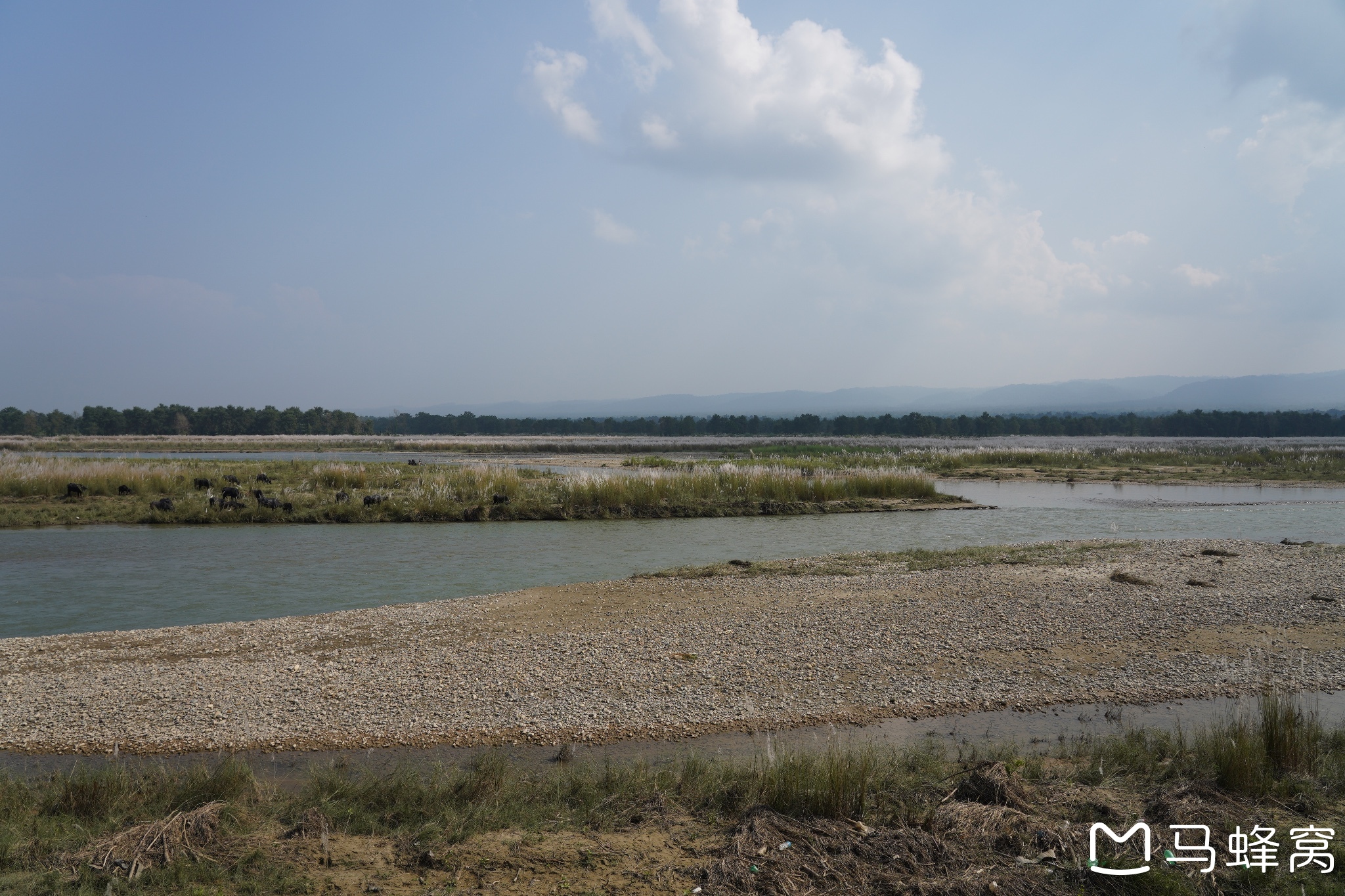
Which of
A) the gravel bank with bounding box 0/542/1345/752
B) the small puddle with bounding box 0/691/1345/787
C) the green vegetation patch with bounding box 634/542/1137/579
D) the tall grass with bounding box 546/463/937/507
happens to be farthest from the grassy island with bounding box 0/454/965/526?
the small puddle with bounding box 0/691/1345/787

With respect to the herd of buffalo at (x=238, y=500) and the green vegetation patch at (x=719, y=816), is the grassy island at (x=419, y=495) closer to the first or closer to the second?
the herd of buffalo at (x=238, y=500)

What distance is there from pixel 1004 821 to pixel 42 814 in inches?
236

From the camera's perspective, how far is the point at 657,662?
8.48 m

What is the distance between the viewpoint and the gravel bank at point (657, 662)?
22.3ft

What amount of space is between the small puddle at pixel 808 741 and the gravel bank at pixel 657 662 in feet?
0.56

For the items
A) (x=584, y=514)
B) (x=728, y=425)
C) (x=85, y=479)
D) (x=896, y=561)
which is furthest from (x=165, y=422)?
(x=896, y=561)

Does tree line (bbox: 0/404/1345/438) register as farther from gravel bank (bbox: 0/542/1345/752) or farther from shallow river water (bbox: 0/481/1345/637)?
gravel bank (bbox: 0/542/1345/752)

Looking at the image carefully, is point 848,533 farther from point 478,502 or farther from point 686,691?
point 686,691

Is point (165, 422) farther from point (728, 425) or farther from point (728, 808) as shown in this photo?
point (728, 808)

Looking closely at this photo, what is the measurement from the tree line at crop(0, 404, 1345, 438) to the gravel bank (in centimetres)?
9121

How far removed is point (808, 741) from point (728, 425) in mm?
111939

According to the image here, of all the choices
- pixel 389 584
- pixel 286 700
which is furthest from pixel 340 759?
pixel 389 584

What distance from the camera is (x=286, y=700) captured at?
725cm

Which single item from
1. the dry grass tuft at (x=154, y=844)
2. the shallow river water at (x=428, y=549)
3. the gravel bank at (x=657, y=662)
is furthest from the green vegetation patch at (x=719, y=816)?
the shallow river water at (x=428, y=549)
